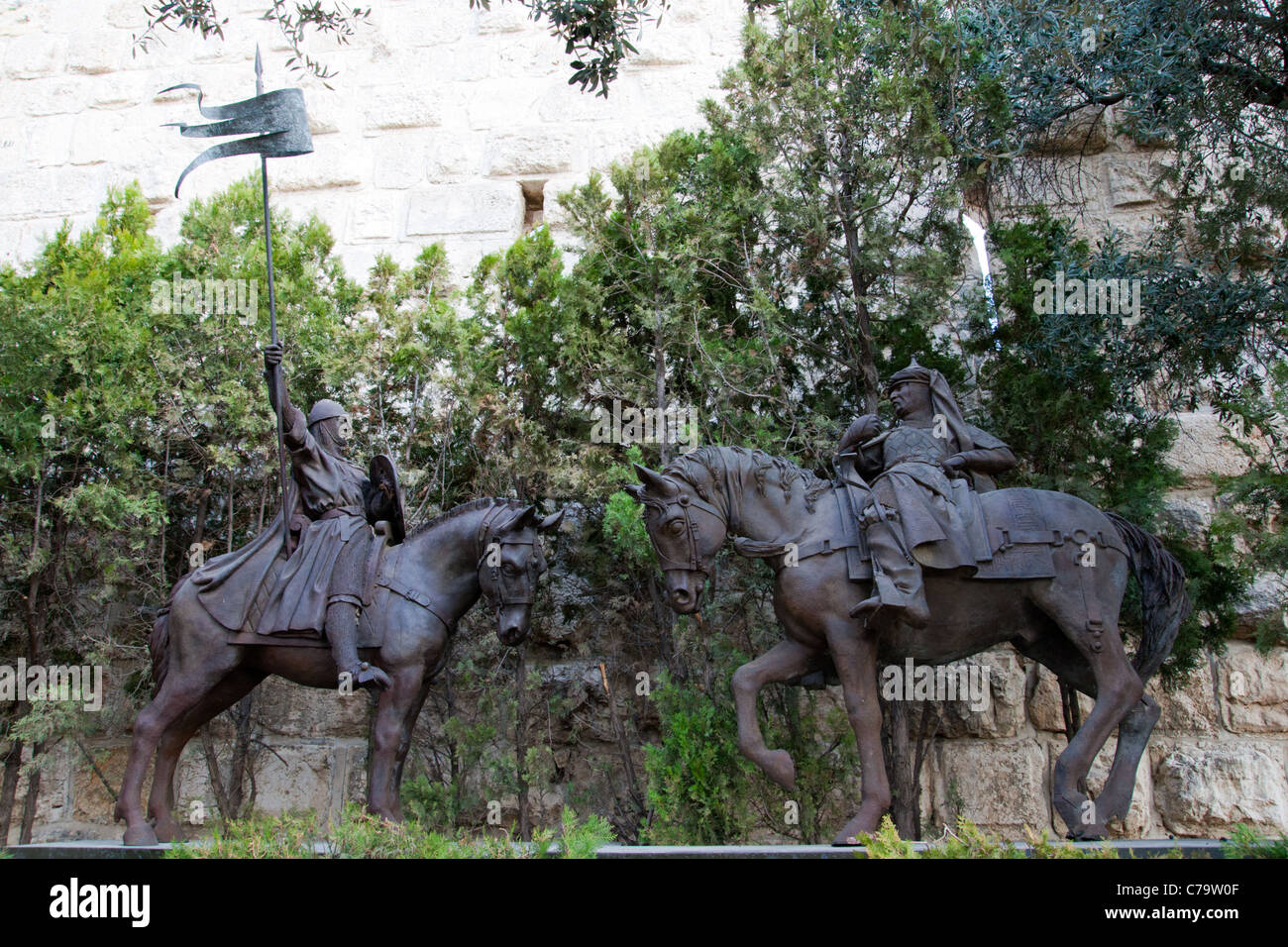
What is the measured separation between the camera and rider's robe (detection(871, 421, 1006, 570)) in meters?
5.89

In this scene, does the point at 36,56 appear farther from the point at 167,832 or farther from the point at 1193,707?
the point at 1193,707

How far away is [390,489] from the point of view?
6879 millimetres

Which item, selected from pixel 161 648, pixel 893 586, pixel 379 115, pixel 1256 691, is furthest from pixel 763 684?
pixel 379 115

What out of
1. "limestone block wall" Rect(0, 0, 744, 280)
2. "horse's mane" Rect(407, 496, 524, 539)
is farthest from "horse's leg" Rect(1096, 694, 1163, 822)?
"limestone block wall" Rect(0, 0, 744, 280)

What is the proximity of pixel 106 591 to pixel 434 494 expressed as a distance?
245 centimetres

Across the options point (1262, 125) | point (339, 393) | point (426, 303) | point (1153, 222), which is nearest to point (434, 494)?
point (339, 393)

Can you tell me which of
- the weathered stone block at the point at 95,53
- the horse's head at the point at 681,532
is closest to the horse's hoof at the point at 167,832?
the horse's head at the point at 681,532

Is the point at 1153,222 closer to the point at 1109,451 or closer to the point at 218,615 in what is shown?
the point at 1109,451

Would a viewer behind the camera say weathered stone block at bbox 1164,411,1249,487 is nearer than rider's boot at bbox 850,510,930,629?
No

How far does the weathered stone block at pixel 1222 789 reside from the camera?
7480 millimetres

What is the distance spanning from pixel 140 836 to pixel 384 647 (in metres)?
1.64

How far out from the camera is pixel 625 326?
28.3 feet

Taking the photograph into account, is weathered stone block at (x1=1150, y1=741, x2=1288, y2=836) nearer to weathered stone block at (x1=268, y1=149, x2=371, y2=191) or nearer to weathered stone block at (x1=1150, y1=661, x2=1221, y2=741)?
weathered stone block at (x1=1150, y1=661, x2=1221, y2=741)

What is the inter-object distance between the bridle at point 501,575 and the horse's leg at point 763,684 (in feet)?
4.38
